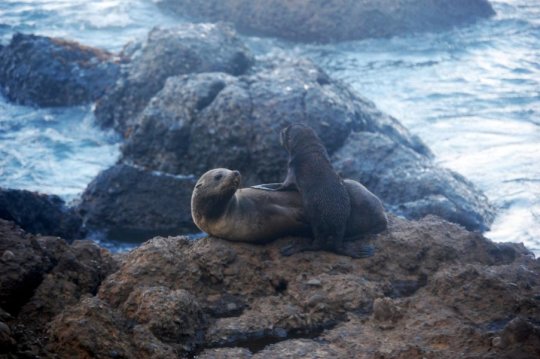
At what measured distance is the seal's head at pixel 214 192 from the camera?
5.75 metres

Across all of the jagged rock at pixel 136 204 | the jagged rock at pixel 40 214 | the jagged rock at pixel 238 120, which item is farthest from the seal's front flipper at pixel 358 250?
the jagged rock at pixel 40 214

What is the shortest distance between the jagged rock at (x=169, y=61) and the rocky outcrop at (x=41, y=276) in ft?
19.7

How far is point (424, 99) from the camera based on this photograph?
1419 centimetres

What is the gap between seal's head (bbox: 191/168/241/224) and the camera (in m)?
5.75

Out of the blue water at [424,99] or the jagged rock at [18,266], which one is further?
the blue water at [424,99]

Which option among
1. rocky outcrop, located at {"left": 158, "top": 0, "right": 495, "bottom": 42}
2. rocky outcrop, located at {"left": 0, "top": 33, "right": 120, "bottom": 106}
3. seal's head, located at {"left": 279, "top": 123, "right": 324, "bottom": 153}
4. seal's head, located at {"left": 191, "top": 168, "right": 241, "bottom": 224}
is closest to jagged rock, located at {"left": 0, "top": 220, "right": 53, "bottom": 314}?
seal's head, located at {"left": 191, "top": 168, "right": 241, "bottom": 224}

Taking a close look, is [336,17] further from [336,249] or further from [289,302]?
[289,302]

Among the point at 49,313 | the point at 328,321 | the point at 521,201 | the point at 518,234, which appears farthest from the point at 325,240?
the point at 521,201

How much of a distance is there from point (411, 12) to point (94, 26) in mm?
8160

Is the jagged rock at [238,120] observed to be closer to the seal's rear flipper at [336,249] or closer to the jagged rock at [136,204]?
the jagged rock at [136,204]

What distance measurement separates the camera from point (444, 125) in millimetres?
12969

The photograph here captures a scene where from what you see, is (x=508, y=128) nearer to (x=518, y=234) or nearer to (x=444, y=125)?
(x=444, y=125)

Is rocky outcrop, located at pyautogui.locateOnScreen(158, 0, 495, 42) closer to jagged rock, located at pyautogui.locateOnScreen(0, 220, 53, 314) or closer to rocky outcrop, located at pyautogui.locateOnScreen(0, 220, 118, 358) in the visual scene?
rocky outcrop, located at pyautogui.locateOnScreen(0, 220, 118, 358)

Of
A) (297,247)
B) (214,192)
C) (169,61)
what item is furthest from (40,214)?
(169,61)
